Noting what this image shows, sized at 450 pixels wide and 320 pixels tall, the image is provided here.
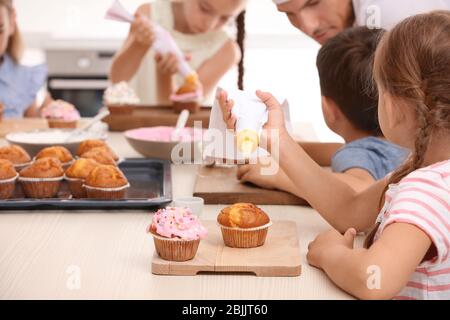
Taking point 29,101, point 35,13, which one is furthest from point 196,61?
point 35,13

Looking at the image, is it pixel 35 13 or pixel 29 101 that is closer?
pixel 29 101

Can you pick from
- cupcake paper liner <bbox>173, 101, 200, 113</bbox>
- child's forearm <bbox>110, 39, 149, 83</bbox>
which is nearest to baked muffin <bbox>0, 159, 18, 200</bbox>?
cupcake paper liner <bbox>173, 101, 200, 113</bbox>

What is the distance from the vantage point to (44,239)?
1413 mm

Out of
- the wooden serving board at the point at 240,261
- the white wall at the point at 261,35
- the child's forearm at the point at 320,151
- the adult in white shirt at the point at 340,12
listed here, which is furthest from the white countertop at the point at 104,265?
the white wall at the point at 261,35

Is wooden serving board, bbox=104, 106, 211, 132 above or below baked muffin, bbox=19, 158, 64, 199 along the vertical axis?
below

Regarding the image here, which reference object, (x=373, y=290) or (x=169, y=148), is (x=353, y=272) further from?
(x=169, y=148)

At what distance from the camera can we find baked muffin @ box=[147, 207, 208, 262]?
1.24 meters

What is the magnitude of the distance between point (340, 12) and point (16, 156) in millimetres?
966

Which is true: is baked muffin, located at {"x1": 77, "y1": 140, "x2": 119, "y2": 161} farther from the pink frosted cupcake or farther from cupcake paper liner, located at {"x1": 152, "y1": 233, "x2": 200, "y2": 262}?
cupcake paper liner, located at {"x1": 152, "y1": 233, "x2": 200, "y2": 262}

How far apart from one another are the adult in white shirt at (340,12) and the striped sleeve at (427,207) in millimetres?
890

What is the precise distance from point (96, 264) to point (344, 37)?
2.85 feet

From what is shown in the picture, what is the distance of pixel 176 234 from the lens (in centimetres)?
125
